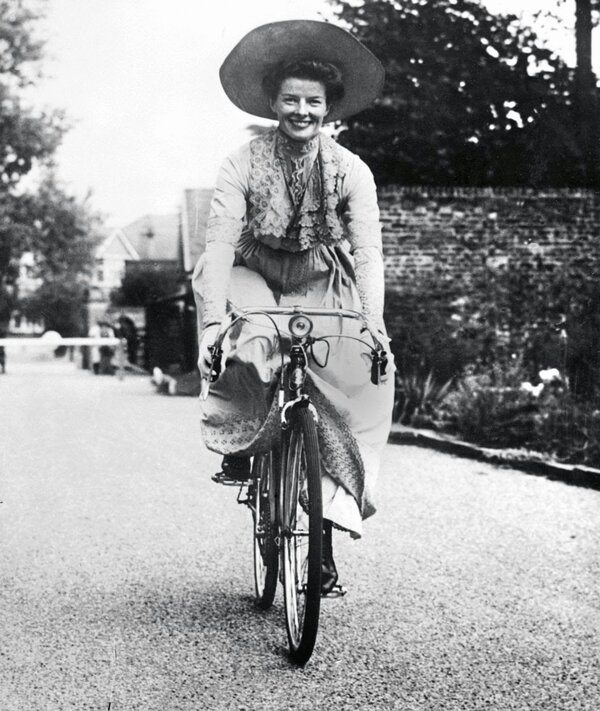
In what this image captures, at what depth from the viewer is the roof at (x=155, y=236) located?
1620cm

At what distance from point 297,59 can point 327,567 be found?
76.2 inches

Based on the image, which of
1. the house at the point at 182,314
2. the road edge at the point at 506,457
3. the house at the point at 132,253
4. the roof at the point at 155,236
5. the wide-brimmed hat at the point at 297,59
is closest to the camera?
the wide-brimmed hat at the point at 297,59

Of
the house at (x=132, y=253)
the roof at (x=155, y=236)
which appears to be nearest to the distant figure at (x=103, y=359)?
the house at (x=132, y=253)

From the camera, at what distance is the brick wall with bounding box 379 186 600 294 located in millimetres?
14016

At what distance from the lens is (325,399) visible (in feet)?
13.0

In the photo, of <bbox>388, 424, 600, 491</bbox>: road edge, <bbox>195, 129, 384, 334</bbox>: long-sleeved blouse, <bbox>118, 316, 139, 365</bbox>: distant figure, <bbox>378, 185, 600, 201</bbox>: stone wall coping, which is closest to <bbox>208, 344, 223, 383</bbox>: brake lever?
<bbox>195, 129, 384, 334</bbox>: long-sleeved blouse

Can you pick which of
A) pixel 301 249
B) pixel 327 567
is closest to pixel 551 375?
pixel 301 249

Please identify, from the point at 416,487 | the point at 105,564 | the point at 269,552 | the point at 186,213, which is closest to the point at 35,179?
the point at 105,564

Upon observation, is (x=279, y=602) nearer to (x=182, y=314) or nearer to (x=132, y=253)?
(x=132, y=253)

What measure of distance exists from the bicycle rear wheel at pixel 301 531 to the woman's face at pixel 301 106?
3.59 feet

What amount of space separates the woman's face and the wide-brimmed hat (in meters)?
0.11

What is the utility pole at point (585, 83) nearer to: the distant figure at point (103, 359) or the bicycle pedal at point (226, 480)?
the bicycle pedal at point (226, 480)

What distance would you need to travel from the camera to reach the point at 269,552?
417cm

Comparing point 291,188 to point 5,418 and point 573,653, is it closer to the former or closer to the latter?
point 573,653
